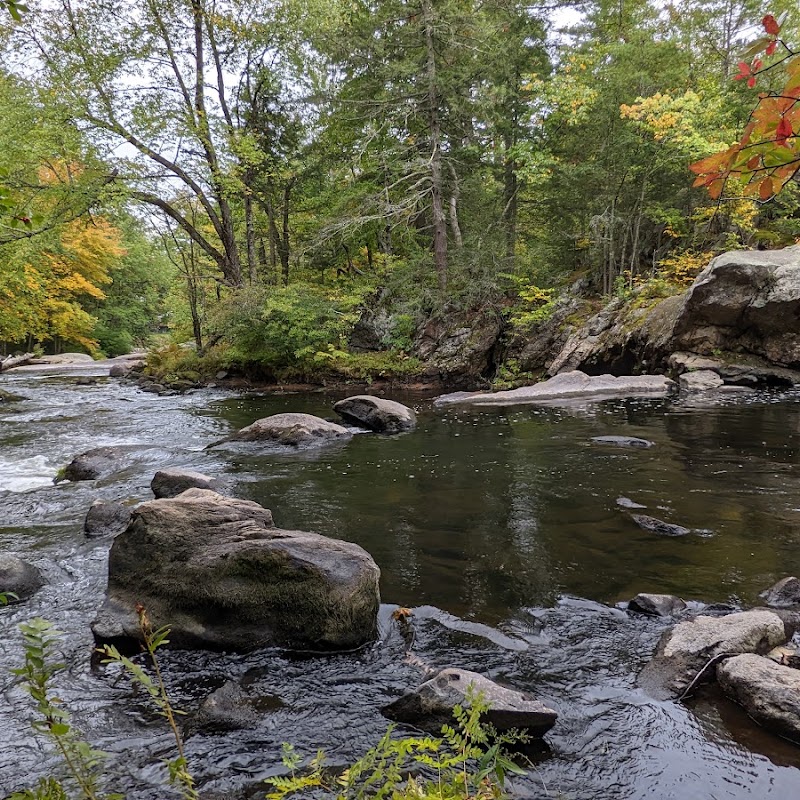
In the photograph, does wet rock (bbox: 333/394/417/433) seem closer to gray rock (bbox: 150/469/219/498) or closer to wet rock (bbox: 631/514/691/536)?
gray rock (bbox: 150/469/219/498)

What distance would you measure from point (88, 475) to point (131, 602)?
5.07 m

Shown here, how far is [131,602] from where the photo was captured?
406cm

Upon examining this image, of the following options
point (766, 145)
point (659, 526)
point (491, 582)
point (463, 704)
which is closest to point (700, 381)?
point (659, 526)

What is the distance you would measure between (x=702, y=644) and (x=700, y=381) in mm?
12643

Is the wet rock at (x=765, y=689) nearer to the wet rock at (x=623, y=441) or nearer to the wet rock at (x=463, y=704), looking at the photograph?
the wet rock at (x=463, y=704)

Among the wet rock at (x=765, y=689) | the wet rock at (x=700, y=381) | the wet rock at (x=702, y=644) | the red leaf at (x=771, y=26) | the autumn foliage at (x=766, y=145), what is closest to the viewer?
the red leaf at (x=771, y=26)

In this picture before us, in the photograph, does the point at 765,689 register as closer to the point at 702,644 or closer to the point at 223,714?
the point at 702,644

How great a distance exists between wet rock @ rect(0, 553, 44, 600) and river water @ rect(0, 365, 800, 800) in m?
0.13

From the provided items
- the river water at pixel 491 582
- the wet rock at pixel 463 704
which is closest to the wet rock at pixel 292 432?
the river water at pixel 491 582

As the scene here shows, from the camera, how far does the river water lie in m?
2.78

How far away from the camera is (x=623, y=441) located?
923 cm

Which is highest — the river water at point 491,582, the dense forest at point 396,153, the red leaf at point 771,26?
the dense forest at point 396,153

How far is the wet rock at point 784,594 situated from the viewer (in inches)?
157

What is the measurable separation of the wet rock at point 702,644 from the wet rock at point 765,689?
0.43 ft
